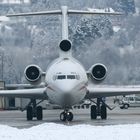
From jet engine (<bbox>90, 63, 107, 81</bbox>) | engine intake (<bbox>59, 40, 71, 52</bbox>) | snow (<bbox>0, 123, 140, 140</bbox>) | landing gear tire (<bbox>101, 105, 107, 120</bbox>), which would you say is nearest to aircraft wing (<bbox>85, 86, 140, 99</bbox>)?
jet engine (<bbox>90, 63, 107, 81</bbox>)

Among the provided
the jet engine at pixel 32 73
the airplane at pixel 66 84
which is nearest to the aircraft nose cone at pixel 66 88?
the airplane at pixel 66 84

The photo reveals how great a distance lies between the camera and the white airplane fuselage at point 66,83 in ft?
109

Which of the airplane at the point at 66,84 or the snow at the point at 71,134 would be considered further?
the airplane at the point at 66,84

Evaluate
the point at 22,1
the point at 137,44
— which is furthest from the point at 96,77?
the point at 22,1

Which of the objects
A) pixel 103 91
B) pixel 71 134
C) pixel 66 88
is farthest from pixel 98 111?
pixel 71 134

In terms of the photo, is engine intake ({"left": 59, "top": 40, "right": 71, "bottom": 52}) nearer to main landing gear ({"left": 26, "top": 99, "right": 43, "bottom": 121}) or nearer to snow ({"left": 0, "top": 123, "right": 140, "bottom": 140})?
main landing gear ({"left": 26, "top": 99, "right": 43, "bottom": 121})

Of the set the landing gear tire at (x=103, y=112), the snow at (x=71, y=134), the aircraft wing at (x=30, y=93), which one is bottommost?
the landing gear tire at (x=103, y=112)

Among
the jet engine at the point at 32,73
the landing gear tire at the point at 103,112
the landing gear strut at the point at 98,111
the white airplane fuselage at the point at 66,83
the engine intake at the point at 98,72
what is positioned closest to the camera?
the white airplane fuselage at the point at 66,83

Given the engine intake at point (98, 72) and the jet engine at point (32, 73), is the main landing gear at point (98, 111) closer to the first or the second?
the engine intake at point (98, 72)

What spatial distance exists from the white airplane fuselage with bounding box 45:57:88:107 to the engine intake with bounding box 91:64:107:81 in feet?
4.88

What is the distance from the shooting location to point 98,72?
36312 millimetres

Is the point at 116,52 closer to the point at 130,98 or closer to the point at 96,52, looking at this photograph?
the point at 96,52

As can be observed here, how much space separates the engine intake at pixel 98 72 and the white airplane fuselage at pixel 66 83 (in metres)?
1.49

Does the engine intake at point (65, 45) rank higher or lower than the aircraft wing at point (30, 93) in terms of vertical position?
higher
